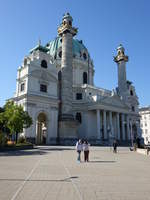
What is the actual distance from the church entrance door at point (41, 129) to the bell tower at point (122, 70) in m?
36.3

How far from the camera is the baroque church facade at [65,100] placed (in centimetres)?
5531

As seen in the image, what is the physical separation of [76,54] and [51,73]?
24.3 m

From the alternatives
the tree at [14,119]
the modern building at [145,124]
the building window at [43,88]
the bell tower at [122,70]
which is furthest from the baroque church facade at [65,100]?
the modern building at [145,124]

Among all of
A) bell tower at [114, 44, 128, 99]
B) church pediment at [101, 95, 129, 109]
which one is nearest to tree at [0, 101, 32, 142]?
church pediment at [101, 95, 129, 109]

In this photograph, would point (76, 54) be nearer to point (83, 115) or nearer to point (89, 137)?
point (83, 115)

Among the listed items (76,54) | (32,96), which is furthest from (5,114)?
(76,54)

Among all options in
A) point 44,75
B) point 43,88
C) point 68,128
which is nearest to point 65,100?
point 43,88

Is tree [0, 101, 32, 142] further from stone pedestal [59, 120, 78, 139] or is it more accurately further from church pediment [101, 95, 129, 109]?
church pediment [101, 95, 129, 109]

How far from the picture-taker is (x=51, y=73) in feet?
197

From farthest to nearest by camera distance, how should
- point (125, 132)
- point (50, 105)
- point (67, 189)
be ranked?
point (125, 132) < point (50, 105) < point (67, 189)

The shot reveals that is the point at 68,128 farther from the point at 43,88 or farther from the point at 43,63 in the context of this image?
the point at 43,63

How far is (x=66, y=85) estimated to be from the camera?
5959cm

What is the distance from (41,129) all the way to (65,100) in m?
12.8

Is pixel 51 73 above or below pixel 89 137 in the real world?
above
